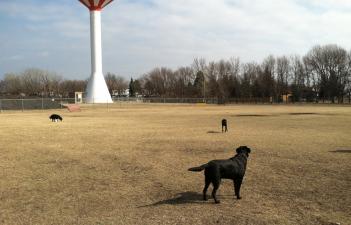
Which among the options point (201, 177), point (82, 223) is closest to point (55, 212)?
point (82, 223)

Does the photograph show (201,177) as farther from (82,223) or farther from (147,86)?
(147,86)

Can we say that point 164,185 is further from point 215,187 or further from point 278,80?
point 278,80

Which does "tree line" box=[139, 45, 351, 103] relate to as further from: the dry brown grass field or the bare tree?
the dry brown grass field

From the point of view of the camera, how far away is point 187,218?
7.05m

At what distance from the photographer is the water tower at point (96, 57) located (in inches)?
3068

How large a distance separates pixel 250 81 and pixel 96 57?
53.2m

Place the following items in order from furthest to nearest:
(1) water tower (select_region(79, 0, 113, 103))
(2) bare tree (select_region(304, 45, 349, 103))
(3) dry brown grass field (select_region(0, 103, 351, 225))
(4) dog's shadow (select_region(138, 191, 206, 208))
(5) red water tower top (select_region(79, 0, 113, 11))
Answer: (2) bare tree (select_region(304, 45, 349, 103)) < (1) water tower (select_region(79, 0, 113, 103)) < (5) red water tower top (select_region(79, 0, 113, 11)) < (4) dog's shadow (select_region(138, 191, 206, 208)) < (3) dry brown grass field (select_region(0, 103, 351, 225))

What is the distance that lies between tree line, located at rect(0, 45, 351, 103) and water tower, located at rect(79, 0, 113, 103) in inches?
1431

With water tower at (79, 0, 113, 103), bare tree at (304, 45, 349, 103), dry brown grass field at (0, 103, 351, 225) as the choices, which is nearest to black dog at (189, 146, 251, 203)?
dry brown grass field at (0, 103, 351, 225)

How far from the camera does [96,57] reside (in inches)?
3105

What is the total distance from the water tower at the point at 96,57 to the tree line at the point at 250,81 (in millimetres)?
36342

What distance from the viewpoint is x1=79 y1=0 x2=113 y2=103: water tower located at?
7794 centimetres

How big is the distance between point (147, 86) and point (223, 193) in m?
146

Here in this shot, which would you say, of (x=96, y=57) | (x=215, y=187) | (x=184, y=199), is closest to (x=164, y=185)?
(x=184, y=199)
